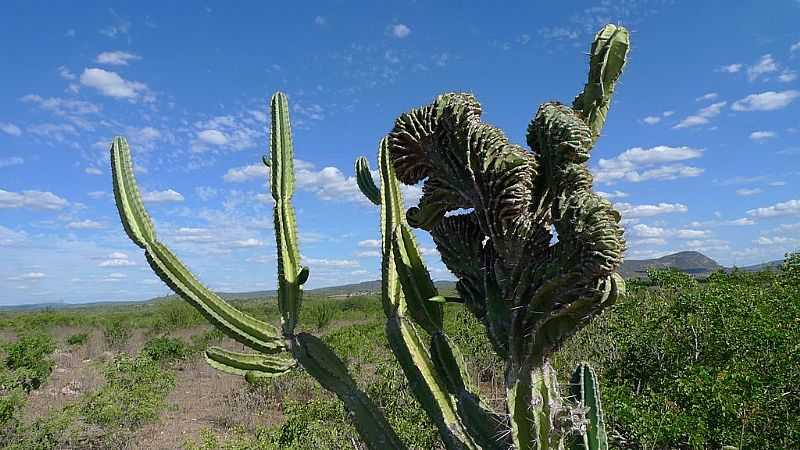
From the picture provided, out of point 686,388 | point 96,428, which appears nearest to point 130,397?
point 96,428

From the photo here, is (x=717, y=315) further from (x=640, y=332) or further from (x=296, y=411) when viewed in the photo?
(x=296, y=411)

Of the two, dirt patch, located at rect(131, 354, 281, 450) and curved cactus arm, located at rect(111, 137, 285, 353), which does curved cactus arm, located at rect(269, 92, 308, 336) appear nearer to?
curved cactus arm, located at rect(111, 137, 285, 353)

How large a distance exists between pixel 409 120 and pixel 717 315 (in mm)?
8874

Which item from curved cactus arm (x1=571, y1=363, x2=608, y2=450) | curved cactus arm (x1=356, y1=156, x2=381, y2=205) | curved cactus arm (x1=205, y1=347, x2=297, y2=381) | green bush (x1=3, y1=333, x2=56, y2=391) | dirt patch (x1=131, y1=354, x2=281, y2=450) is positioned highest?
curved cactus arm (x1=356, y1=156, x2=381, y2=205)

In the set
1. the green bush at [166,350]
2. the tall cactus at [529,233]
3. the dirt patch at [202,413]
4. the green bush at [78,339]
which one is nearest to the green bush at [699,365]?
the tall cactus at [529,233]

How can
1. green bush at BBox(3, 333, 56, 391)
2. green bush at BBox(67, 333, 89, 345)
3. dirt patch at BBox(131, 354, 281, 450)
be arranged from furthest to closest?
1. green bush at BBox(67, 333, 89, 345)
2. green bush at BBox(3, 333, 56, 391)
3. dirt patch at BBox(131, 354, 281, 450)

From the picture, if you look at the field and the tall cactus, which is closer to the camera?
the tall cactus

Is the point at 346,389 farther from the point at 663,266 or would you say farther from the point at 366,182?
the point at 663,266

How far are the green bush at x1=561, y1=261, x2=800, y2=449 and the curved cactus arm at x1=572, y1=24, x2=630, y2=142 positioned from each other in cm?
305

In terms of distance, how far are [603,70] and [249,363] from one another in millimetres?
1646

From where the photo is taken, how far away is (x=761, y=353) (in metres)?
7.47

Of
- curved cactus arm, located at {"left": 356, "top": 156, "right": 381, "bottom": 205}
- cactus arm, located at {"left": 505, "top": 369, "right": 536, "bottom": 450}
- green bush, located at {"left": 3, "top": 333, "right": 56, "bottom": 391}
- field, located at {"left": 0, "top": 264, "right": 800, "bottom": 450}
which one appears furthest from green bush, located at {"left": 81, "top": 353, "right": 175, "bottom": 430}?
cactus arm, located at {"left": 505, "top": 369, "right": 536, "bottom": 450}

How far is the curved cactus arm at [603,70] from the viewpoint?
1768 millimetres

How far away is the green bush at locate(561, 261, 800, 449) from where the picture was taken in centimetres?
568
